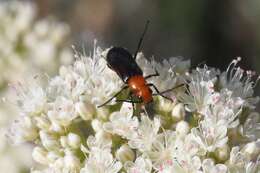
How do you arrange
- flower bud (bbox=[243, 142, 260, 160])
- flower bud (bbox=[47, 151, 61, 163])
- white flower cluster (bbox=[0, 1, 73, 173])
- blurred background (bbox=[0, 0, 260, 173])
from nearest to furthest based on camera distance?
flower bud (bbox=[243, 142, 260, 160]) → flower bud (bbox=[47, 151, 61, 163]) → white flower cluster (bbox=[0, 1, 73, 173]) → blurred background (bbox=[0, 0, 260, 173])

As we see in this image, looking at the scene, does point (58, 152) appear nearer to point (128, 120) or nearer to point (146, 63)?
point (128, 120)

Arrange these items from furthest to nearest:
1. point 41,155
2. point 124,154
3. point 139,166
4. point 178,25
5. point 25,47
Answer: point 178,25
point 25,47
point 41,155
point 124,154
point 139,166

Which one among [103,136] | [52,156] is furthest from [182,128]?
[52,156]

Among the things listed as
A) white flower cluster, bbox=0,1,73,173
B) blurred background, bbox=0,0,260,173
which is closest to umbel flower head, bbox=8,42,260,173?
white flower cluster, bbox=0,1,73,173

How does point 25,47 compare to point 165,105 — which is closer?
point 165,105

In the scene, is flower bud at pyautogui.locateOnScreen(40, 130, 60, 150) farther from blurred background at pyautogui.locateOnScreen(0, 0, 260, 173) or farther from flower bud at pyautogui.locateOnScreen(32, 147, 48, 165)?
blurred background at pyautogui.locateOnScreen(0, 0, 260, 173)

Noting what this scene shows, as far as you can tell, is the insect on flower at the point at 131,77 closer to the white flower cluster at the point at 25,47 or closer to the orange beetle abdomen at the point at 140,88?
the orange beetle abdomen at the point at 140,88

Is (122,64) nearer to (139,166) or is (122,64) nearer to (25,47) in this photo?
(139,166)
